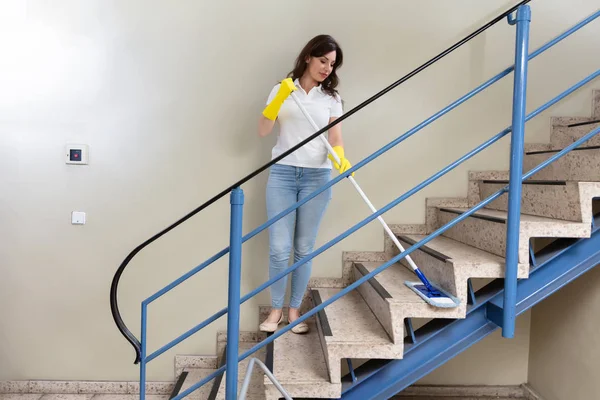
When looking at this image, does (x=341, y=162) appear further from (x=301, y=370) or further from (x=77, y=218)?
(x=77, y=218)

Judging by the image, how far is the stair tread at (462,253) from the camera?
1.70 metres

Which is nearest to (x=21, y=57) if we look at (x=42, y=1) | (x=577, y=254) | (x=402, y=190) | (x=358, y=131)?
(x=42, y=1)

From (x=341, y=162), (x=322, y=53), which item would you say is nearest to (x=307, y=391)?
(x=341, y=162)

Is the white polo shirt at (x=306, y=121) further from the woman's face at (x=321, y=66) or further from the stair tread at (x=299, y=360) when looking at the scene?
the stair tread at (x=299, y=360)

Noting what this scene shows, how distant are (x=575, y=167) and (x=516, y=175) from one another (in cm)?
77

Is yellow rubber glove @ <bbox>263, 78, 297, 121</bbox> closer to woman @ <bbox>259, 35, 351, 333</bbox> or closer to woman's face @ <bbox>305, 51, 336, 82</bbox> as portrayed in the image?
woman @ <bbox>259, 35, 351, 333</bbox>

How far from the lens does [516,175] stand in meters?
1.58

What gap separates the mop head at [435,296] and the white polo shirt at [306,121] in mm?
701

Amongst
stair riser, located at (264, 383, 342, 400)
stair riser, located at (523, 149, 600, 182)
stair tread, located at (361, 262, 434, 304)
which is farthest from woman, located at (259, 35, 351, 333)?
stair riser, located at (523, 149, 600, 182)

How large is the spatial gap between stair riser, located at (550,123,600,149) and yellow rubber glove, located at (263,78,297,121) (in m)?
1.60

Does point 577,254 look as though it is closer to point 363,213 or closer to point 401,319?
point 401,319

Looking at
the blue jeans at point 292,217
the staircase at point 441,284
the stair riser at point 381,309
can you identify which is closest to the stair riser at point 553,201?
the staircase at point 441,284

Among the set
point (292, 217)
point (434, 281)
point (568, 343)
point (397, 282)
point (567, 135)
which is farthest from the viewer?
point (567, 135)

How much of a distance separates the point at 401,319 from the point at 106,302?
179 cm
